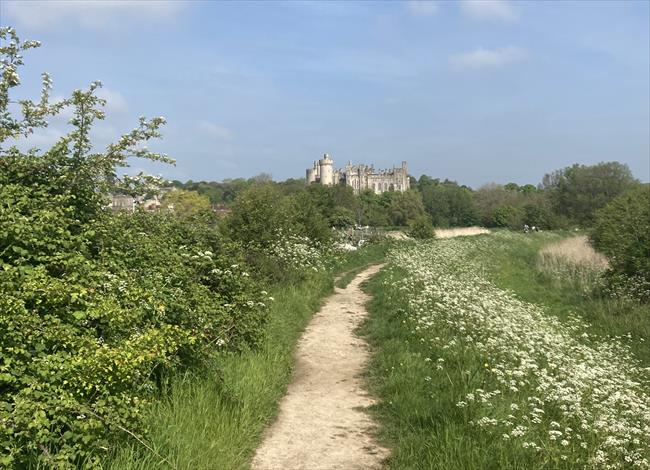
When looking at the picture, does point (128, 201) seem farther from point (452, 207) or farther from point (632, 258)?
point (452, 207)

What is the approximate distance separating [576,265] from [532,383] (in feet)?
63.1

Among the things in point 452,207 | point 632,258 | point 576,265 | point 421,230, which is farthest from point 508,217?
point 632,258

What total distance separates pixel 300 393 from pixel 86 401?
3847 millimetres

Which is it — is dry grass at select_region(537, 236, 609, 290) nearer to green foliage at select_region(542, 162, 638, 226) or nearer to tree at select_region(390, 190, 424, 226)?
green foliage at select_region(542, 162, 638, 226)

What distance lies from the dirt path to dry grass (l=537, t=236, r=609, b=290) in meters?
12.8

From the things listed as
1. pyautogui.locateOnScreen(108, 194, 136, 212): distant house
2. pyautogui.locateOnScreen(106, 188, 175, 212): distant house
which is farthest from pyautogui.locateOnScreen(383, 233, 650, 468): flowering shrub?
pyautogui.locateOnScreen(108, 194, 136, 212): distant house

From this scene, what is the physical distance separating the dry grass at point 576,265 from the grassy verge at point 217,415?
15.3m

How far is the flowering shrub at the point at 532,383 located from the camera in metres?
4.66

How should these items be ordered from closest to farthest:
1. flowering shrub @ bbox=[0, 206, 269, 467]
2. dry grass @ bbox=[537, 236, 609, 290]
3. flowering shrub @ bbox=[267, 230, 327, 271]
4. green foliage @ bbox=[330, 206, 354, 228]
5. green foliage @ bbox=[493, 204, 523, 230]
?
1. flowering shrub @ bbox=[0, 206, 269, 467]
2. flowering shrub @ bbox=[267, 230, 327, 271]
3. dry grass @ bbox=[537, 236, 609, 290]
4. green foliage @ bbox=[330, 206, 354, 228]
5. green foliage @ bbox=[493, 204, 523, 230]

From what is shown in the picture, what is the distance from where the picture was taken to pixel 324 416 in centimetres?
641

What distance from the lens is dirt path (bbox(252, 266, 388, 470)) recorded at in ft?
17.1

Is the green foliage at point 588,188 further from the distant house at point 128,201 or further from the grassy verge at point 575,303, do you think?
the distant house at point 128,201

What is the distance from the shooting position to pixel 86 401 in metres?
3.85

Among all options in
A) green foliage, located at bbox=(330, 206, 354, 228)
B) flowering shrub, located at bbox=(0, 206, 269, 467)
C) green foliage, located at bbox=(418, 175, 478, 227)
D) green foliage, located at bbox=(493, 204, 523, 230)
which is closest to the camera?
flowering shrub, located at bbox=(0, 206, 269, 467)
